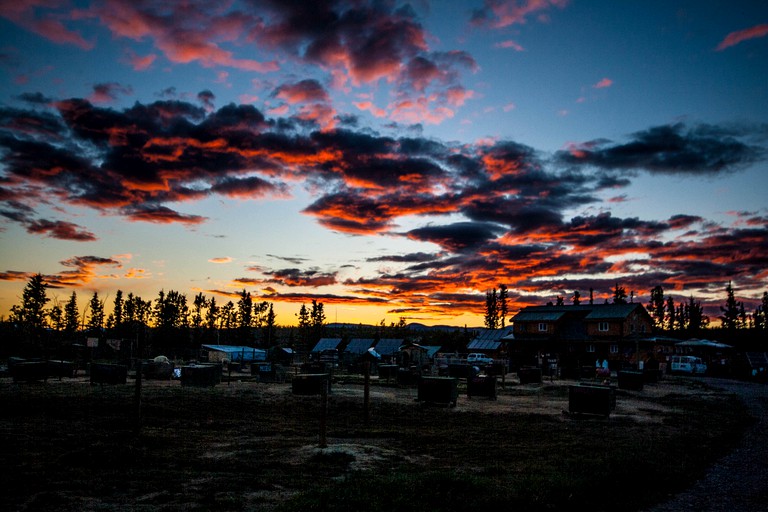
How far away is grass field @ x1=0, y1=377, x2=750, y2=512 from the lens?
9.29 m

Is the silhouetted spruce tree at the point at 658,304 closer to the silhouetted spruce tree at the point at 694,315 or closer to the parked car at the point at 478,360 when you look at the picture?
the silhouetted spruce tree at the point at 694,315

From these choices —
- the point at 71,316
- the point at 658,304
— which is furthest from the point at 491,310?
the point at 71,316

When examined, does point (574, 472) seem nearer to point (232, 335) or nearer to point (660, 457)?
point (660, 457)

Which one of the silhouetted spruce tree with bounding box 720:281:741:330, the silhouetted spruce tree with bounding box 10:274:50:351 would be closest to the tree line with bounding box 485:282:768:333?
the silhouetted spruce tree with bounding box 720:281:741:330

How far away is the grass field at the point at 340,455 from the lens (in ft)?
30.5

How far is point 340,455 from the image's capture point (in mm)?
12945

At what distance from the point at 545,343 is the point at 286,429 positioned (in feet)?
199

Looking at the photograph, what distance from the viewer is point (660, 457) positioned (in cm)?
1333

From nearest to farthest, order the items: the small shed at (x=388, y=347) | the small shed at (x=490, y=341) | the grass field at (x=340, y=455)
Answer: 1. the grass field at (x=340, y=455)
2. the small shed at (x=388, y=347)
3. the small shed at (x=490, y=341)

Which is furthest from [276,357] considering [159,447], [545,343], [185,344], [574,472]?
[574,472]

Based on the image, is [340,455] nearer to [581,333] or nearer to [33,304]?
[581,333]

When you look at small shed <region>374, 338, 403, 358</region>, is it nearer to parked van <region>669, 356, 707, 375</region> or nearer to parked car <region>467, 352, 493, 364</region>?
parked car <region>467, 352, 493, 364</region>

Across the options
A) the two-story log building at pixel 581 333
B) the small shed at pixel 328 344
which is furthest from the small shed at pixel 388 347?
the two-story log building at pixel 581 333

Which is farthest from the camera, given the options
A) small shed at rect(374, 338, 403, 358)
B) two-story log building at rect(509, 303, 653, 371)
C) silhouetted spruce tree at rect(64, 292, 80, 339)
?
silhouetted spruce tree at rect(64, 292, 80, 339)
